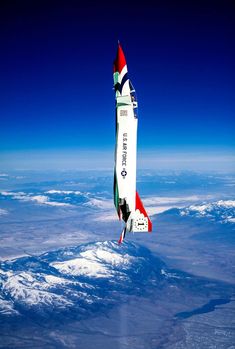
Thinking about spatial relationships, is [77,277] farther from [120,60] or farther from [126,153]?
[120,60]

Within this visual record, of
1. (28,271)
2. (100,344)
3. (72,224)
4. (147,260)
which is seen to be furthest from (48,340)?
(72,224)

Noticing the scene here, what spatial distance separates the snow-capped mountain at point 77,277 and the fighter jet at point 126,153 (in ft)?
324

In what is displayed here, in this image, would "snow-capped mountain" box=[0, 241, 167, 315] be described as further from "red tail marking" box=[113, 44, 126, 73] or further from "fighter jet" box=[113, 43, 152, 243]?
"red tail marking" box=[113, 44, 126, 73]

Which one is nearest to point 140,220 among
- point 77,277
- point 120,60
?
point 120,60

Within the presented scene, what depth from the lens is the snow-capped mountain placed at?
108125 millimetres

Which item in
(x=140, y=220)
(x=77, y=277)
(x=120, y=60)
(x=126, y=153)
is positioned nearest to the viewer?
(x=120, y=60)

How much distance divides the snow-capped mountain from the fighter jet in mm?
98761

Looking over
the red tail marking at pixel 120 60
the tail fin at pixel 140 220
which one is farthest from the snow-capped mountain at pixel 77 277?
the red tail marking at pixel 120 60

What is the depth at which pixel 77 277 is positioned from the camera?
5236 inches

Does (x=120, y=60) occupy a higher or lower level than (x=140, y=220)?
higher

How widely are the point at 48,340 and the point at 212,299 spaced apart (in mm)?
57115

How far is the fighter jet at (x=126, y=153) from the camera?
1207cm

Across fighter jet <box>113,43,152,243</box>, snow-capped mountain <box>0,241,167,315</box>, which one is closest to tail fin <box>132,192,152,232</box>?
fighter jet <box>113,43,152,243</box>

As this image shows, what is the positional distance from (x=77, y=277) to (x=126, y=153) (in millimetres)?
129550
